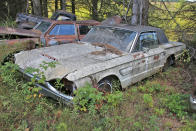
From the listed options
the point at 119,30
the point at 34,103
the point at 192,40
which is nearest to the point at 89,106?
the point at 34,103

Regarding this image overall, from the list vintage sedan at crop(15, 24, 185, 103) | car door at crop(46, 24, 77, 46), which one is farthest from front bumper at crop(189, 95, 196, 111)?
car door at crop(46, 24, 77, 46)

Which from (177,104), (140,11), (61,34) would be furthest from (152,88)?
(140,11)

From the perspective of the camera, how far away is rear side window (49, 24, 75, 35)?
630 centimetres

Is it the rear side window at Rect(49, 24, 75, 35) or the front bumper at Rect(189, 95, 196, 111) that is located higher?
the rear side window at Rect(49, 24, 75, 35)

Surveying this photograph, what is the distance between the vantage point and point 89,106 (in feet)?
9.78

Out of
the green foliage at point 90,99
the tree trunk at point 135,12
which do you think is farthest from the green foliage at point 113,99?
the tree trunk at point 135,12

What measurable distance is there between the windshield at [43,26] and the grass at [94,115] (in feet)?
9.96

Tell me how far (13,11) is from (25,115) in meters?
11.5

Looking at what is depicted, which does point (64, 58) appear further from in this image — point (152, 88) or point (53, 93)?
point (152, 88)

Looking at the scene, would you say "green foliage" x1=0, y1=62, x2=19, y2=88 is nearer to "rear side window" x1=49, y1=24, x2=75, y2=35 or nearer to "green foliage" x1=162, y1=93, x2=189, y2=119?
"rear side window" x1=49, y1=24, x2=75, y2=35

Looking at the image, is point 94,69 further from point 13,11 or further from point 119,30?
point 13,11

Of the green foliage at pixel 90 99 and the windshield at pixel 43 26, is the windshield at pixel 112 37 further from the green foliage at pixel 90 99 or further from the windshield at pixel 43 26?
the windshield at pixel 43 26

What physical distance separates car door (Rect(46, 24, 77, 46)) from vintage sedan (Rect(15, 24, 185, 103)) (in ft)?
5.18

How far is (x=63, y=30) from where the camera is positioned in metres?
6.50
